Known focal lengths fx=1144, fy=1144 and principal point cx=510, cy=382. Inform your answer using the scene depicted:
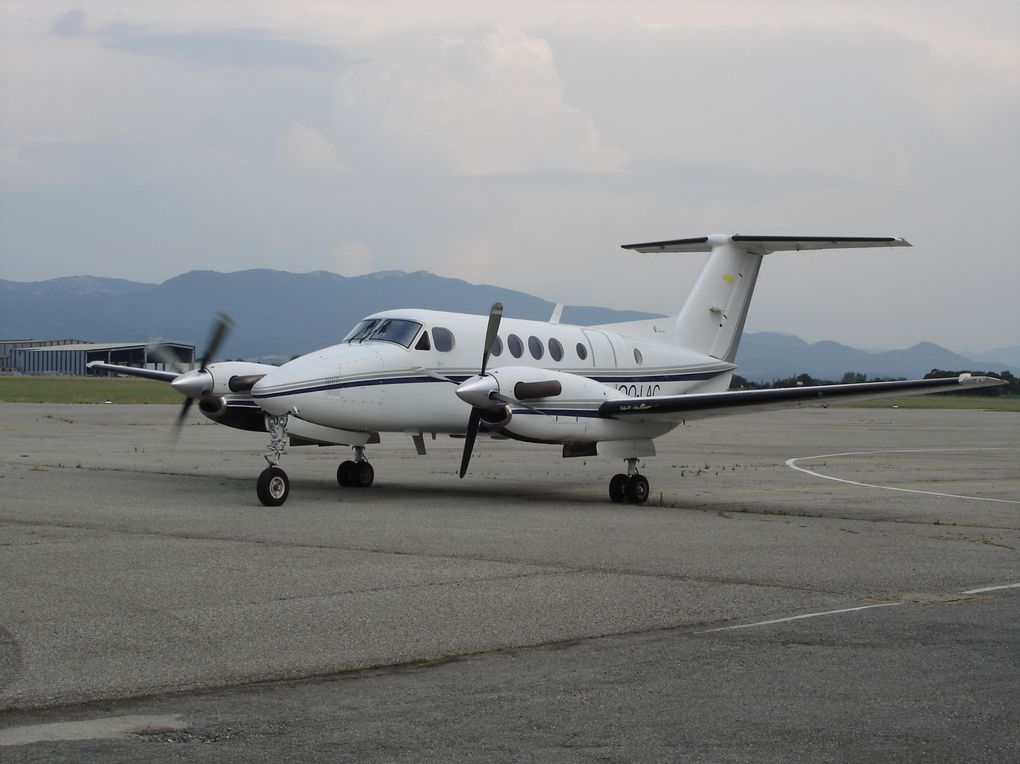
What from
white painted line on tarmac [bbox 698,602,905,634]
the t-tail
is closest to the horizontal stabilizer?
the t-tail

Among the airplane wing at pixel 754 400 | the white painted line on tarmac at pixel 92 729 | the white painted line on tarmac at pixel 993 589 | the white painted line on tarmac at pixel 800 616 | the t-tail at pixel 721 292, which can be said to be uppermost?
the t-tail at pixel 721 292

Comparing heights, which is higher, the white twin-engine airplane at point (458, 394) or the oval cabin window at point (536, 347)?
the oval cabin window at point (536, 347)

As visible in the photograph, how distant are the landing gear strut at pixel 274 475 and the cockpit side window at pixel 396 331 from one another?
7.74ft

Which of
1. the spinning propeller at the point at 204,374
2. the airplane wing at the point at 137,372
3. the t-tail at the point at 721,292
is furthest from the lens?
the t-tail at the point at 721,292

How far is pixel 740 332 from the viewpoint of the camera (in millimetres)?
24781

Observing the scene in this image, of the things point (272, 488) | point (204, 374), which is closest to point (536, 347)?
Answer: point (204, 374)

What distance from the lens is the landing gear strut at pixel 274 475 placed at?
16297 mm

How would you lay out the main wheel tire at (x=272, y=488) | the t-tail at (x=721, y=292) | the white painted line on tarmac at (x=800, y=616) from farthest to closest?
1. the t-tail at (x=721, y=292)
2. the main wheel tire at (x=272, y=488)
3. the white painted line on tarmac at (x=800, y=616)

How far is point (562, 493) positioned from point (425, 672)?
12914 mm

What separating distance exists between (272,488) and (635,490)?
5.87 m

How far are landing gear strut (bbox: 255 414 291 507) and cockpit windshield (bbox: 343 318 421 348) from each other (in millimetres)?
2212

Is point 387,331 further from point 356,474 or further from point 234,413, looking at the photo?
point 234,413

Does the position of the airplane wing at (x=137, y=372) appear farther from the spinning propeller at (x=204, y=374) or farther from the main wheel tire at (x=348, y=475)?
the main wheel tire at (x=348, y=475)

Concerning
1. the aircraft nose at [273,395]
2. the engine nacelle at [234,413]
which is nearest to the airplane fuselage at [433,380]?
the aircraft nose at [273,395]
